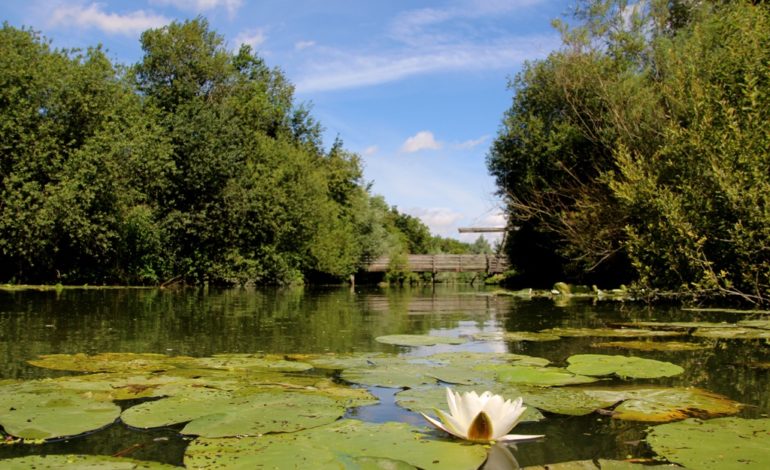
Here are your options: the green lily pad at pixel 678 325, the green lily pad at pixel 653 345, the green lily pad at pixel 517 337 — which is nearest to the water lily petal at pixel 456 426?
the green lily pad at pixel 653 345

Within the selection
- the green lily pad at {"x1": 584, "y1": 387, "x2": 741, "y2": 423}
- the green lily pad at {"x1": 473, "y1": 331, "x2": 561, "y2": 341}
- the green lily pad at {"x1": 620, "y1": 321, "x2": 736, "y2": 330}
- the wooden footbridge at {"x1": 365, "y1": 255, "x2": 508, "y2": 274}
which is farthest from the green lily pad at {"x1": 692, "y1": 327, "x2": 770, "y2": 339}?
the wooden footbridge at {"x1": 365, "y1": 255, "x2": 508, "y2": 274}

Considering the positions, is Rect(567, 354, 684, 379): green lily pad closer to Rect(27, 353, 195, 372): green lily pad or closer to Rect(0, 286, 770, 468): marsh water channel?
Rect(0, 286, 770, 468): marsh water channel

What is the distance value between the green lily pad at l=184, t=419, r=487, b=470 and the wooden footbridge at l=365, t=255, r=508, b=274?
37.0 meters

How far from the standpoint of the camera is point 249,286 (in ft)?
77.4

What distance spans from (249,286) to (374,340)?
18209 mm

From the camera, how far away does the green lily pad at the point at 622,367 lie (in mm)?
3805

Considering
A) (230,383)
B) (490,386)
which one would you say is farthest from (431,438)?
(230,383)

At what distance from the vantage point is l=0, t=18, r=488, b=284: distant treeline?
17.5m

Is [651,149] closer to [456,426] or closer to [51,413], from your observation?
[456,426]

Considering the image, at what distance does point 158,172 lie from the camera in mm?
21578

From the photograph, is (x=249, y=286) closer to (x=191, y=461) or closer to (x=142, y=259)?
(x=142, y=259)

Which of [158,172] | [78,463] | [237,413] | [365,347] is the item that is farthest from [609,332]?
[158,172]

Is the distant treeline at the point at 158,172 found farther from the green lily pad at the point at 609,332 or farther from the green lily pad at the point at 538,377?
the green lily pad at the point at 538,377

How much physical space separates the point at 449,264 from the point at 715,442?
38028 mm
